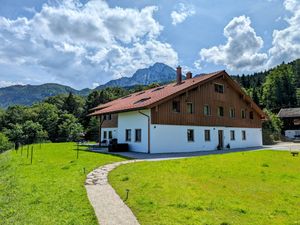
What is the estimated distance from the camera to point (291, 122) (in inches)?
2110

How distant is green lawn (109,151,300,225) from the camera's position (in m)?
5.17

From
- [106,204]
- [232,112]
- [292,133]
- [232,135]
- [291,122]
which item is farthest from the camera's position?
[291,122]

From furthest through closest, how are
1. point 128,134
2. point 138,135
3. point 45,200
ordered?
point 128,134 < point 138,135 < point 45,200

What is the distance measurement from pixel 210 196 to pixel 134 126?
14078 millimetres

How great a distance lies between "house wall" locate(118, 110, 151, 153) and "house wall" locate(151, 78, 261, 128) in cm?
105

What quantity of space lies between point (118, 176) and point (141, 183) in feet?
5.26

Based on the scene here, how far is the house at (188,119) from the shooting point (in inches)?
751

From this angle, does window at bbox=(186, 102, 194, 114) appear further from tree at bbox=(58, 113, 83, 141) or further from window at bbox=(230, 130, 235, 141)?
tree at bbox=(58, 113, 83, 141)

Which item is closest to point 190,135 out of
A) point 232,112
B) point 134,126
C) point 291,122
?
point 134,126

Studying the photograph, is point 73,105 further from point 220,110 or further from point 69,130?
point 220,110

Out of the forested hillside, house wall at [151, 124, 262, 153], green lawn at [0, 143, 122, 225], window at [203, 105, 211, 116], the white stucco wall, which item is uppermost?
the forested hillside

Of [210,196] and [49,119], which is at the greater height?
[49,119]

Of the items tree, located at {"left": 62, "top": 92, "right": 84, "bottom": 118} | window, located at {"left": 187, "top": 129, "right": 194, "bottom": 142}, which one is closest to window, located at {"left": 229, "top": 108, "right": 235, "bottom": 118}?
window, located at {"left": 187, "top": 129, "right": 194, "bottom": 142}

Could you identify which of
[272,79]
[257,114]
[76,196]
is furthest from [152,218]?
[272,79]
